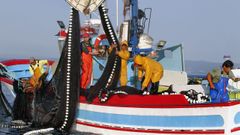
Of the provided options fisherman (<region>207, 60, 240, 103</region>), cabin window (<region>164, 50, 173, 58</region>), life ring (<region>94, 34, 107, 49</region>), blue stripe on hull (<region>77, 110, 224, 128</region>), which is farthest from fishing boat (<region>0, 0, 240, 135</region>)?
cabin window (<region>164, 50, 173, 58</region>)

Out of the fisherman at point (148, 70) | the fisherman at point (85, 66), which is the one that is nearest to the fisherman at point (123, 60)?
the fisherman at point (148, 70)

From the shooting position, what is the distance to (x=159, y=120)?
11430 millimetres

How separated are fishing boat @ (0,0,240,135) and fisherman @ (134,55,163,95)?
0.45 meters

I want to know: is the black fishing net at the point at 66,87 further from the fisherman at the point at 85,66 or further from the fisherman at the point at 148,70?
the fisherman at the point at 148,70

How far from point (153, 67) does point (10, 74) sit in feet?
26.4

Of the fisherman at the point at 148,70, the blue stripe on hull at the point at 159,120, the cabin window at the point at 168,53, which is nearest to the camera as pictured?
the blue stripe on hull at the point at 159,120

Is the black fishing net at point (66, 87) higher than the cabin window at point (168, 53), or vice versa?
the cabin window at point (168, 53)

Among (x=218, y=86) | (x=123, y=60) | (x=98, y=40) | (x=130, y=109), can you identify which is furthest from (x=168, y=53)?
(x=218, y=86)

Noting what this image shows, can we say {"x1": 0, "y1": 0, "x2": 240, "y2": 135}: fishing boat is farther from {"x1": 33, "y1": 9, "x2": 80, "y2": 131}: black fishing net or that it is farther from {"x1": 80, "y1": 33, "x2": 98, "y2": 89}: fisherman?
{"x1": 80, "y1": 33, "x2": 98, "y2": 89}: fisherman

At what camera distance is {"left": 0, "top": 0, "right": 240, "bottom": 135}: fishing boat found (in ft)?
35.4

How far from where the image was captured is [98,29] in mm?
17344

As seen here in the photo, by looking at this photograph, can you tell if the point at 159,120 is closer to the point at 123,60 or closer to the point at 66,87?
the point at 123,60

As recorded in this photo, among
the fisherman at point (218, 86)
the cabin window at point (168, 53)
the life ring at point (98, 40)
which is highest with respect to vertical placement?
Result: the life ring at point (98, 40)

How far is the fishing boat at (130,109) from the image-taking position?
1079 centimetres
